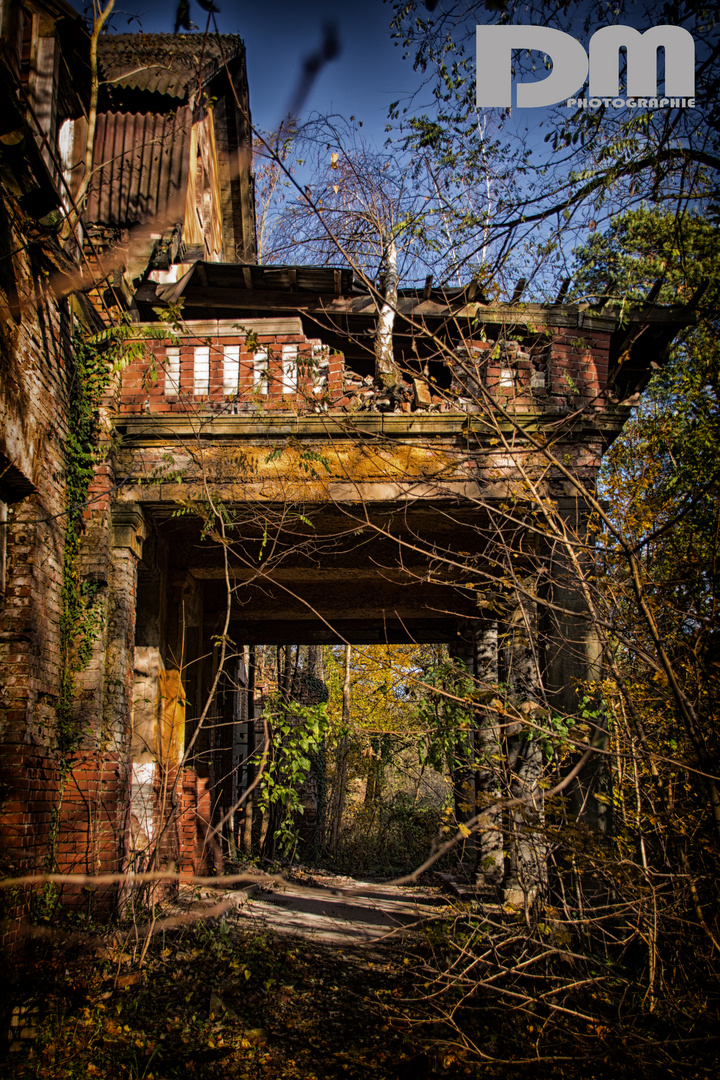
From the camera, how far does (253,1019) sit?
477 centimetres

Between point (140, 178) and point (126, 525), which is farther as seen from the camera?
point (140, 178)

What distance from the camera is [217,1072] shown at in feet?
12.8

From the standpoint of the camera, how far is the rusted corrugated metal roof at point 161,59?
9.98 meters

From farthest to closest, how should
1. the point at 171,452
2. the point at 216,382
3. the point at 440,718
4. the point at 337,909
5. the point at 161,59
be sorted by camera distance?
the point at 161,59
the point at 337,909
the point at 216,382
the point at 171,452
the point at 440,718

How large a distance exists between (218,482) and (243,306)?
3.26 meters

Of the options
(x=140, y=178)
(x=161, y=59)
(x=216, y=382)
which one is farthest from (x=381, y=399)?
(x=161, y=59)

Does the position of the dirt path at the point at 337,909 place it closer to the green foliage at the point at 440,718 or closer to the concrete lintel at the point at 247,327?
the green foliage at the point at 440,718

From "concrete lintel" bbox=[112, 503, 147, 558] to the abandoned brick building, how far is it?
0.02 metres

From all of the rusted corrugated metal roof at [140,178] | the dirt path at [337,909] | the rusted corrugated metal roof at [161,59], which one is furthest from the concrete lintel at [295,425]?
the rusted corrugated metal roof at [161,59]

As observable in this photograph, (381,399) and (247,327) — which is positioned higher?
(247,327)

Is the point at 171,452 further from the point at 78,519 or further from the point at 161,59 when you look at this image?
the point at 161,59

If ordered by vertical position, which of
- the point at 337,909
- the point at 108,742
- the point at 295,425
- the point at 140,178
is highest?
the point at 140,178

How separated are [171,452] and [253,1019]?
4389 millimetres

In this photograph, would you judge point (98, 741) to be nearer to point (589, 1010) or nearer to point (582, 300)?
point (589, 1010)
